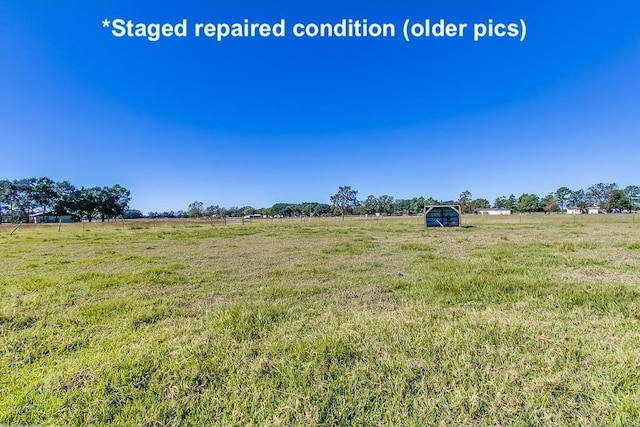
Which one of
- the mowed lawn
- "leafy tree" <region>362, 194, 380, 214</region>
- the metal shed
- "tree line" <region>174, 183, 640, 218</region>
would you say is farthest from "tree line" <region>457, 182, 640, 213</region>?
the mowed lawn

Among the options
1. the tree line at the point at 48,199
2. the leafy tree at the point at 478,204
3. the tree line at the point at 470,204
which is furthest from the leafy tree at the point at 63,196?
the leafy tree at the point at 478,204

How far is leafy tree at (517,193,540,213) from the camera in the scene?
109m

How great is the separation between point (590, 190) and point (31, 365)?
5316 inches

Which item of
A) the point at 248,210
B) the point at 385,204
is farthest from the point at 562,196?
the point at 248,210

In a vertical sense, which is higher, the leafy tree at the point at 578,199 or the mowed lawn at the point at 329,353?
the leafy tree at the point at 578,199

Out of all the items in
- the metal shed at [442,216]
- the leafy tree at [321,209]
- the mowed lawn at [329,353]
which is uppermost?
the leafy tree at [321,209]

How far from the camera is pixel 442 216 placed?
2680 cm

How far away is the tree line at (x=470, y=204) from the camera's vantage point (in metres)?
90.7

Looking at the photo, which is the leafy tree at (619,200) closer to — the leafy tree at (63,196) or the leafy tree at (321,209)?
the leafy tree at (321,209)

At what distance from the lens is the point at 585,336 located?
121 inches

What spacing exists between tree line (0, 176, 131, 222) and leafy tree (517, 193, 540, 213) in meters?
144

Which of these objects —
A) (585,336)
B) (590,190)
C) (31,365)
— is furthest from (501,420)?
(590,190)

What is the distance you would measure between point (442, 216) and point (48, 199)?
308 ft

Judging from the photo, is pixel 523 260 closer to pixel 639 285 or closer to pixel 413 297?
pixel 639 285
